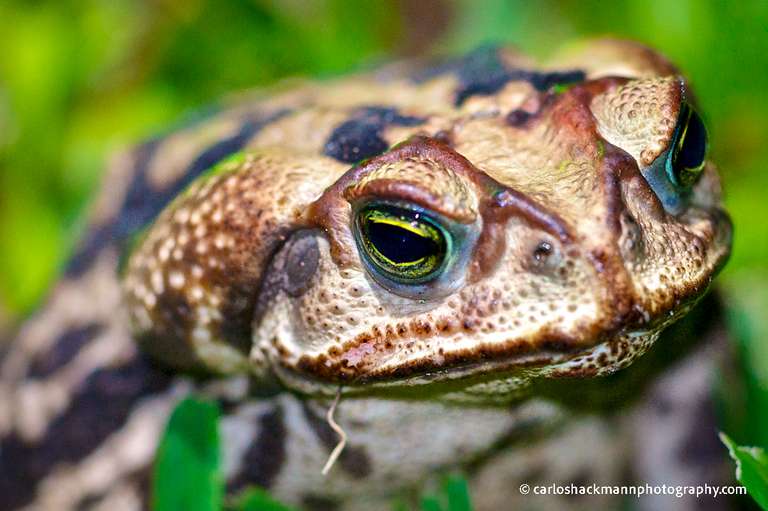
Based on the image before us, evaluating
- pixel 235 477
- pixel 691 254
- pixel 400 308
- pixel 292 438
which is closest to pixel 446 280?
pixel 400 308

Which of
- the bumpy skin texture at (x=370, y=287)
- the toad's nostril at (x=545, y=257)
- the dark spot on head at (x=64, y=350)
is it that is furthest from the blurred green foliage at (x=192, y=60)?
the toad's nostril at (x=545, y=257)

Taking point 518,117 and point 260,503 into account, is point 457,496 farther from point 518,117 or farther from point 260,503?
point 518,117

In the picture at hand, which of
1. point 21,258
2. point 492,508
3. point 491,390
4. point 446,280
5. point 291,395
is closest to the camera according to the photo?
point 446,280

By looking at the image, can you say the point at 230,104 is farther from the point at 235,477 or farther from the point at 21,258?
the point at 21,258

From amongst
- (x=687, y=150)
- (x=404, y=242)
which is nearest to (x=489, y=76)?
(x=687, y=150)

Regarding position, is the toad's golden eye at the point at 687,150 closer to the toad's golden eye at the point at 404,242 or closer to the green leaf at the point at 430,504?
the toad's golden eye at the point at 404,242

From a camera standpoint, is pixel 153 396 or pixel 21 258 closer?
pixel 153 396
